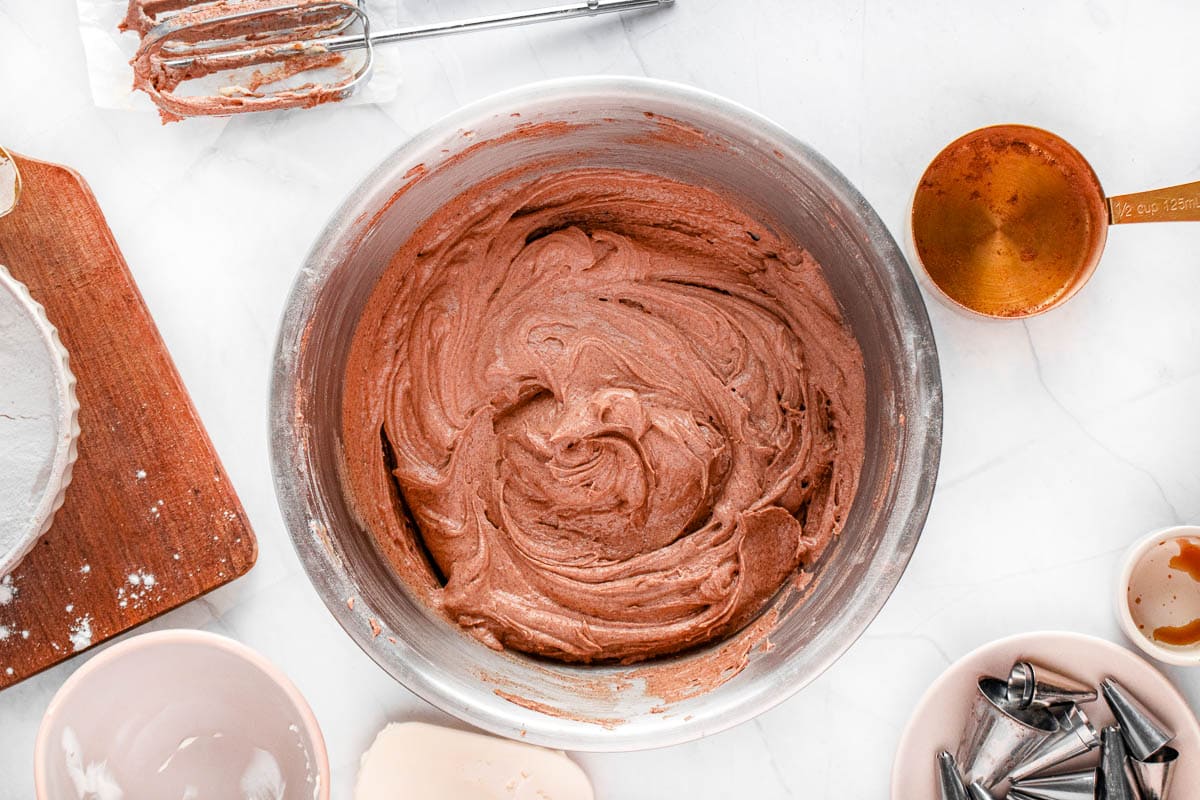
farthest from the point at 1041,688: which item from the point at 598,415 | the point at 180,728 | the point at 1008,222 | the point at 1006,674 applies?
the point at 180,728

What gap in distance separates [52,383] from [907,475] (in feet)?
5.49

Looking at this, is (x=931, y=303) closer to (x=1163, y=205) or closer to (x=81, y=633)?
(x=1163, y=205)

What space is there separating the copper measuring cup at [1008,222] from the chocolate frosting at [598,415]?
0.32 metres

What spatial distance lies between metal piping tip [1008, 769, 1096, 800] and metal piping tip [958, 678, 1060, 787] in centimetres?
5

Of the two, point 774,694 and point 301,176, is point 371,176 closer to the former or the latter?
point 301,176

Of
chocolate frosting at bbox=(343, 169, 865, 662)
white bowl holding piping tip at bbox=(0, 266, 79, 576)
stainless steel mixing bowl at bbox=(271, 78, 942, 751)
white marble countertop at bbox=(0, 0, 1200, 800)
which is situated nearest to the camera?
stainless steel mixing bowl at bbox=(271, 78, 942, 751)

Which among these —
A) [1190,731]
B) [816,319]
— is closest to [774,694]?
[816,319]

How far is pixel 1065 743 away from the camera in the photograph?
1.89 meters

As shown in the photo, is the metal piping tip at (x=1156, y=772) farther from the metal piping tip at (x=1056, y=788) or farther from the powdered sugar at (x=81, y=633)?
the powdered sugar at (x=81, y=633)

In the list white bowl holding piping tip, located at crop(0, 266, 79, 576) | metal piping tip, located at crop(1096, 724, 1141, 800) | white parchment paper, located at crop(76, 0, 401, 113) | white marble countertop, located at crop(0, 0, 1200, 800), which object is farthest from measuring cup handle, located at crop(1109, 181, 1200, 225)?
white bowl holding piping tip, located at crop(0, 266, 79, 576)

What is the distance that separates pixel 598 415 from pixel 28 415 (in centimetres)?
114

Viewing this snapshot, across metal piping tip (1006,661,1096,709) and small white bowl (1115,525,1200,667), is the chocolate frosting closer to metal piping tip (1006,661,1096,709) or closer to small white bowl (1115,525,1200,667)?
metal piping tip (1006,661,1096,709)

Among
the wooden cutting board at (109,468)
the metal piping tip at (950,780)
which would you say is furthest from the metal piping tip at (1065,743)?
the wooden cutting board at (109,468)

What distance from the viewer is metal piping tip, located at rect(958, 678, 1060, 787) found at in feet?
6.08
